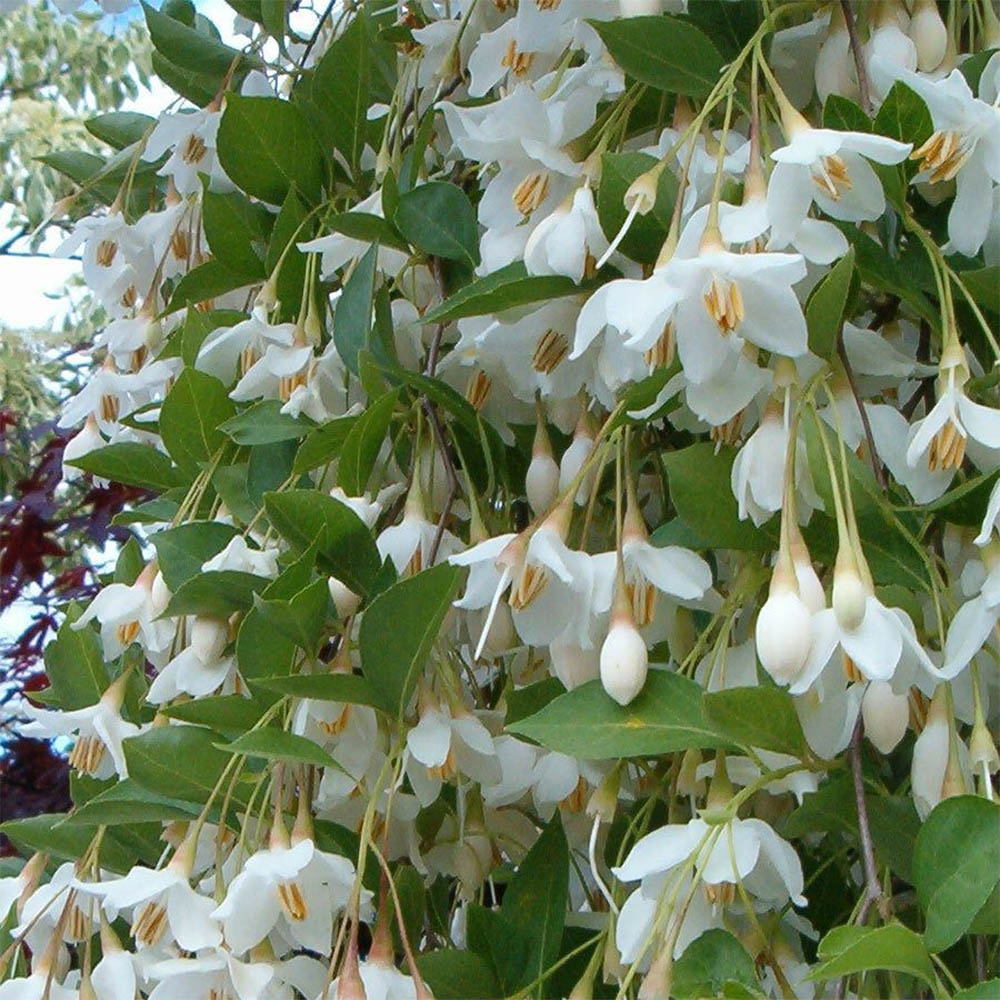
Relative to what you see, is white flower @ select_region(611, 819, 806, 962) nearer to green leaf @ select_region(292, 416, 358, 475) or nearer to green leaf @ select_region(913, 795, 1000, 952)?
green leaf @ select_region(913, 795, 1000, 952)

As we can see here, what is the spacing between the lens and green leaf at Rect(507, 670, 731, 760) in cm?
50

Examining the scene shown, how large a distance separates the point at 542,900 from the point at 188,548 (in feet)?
0.87

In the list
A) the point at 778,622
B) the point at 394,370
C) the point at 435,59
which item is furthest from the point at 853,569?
the point at 435,59

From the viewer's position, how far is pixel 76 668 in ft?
2.62

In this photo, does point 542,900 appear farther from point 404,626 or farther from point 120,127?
point 120,127

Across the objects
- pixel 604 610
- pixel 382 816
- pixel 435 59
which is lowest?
pixel 382 816

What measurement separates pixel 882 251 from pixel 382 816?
0.34 m

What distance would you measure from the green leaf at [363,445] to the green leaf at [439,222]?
102 millimetres

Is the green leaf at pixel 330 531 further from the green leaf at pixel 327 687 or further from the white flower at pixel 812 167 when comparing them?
the white flower at pixel 812 167

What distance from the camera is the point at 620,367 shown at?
56 cm

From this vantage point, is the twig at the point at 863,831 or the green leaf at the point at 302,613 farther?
the green leaf at the point at 302,613

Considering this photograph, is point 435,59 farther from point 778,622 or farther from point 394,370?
point 778,622

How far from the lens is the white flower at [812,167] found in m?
0.50

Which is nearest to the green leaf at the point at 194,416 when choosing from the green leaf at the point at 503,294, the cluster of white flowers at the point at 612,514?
the cluster of white flowers at the point at 612,514
